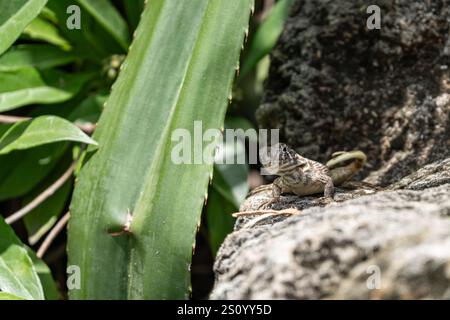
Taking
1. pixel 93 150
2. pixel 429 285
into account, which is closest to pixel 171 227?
pixel 93 150

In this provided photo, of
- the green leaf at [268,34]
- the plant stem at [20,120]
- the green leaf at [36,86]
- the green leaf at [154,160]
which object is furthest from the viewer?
the green leaf at [268,34]

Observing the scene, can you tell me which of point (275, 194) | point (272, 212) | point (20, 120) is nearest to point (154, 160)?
point (275, 194)

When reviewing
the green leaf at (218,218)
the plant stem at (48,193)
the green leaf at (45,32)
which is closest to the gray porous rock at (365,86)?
the green leaf at (218,218)

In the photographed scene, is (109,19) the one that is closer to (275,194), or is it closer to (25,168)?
(25,168)

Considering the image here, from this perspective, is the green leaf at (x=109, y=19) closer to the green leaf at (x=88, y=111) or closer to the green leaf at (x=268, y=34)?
the green leaf at (x=88, y=111)
